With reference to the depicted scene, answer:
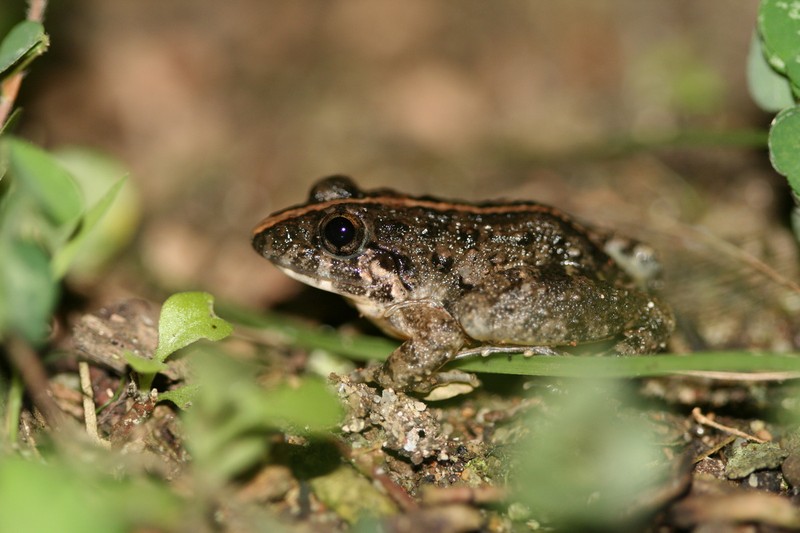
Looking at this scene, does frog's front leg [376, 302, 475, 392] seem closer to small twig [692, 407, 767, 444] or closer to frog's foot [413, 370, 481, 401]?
frog's foot [413, 370, 481, 401]

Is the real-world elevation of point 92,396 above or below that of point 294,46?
below

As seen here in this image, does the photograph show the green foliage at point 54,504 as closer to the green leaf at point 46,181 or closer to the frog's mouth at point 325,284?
the green leaf at point 46,181

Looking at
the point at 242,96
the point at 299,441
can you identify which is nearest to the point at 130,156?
the point at 242,96

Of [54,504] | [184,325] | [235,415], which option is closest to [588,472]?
[235,415]

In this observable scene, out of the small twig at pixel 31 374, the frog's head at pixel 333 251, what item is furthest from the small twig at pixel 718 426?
the small twig at pixel 31 374

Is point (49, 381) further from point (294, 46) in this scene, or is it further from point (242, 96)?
point (294, 46)

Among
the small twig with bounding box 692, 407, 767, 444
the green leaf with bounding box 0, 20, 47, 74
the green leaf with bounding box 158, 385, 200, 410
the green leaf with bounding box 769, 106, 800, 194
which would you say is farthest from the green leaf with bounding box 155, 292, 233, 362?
the green leaf with bounding box 769, 106, 800, 194
